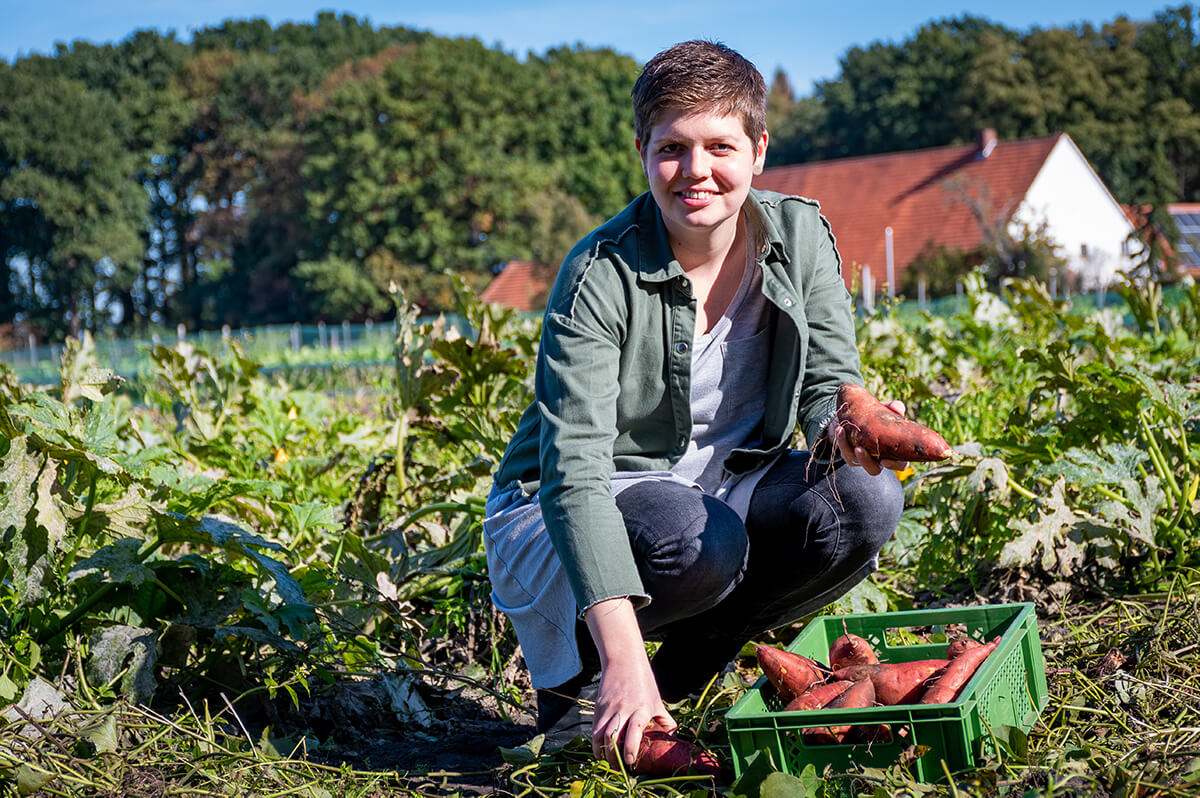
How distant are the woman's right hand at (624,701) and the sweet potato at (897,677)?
0.40 metres

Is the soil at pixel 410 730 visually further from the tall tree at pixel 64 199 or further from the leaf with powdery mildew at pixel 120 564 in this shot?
the tall tree at pixel 64 199

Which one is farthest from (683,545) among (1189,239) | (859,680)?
(1189,239)

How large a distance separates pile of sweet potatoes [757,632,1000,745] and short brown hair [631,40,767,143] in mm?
1021

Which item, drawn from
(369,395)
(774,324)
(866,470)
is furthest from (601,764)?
(369,395)

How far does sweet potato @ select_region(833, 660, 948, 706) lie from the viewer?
2.05 metres

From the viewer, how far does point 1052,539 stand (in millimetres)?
3000

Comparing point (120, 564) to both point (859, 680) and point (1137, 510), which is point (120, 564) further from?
point (1137, 510)

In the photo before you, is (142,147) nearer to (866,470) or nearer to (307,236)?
(307,236)

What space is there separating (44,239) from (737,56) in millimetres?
52412

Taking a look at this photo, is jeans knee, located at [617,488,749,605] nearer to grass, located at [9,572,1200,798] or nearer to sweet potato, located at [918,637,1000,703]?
grass, located at [9,572,1200,798]

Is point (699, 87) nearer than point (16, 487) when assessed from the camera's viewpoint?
Yes

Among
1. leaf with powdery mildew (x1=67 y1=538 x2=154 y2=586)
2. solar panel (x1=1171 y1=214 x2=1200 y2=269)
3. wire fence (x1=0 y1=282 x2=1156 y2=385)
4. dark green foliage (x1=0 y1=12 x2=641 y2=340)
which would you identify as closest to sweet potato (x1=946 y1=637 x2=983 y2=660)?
leaf with powdery mildew (x1=67 y1=538 x2=154 y2=586)

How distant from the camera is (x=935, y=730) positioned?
187cm

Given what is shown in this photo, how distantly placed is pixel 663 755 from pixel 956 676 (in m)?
0.51
